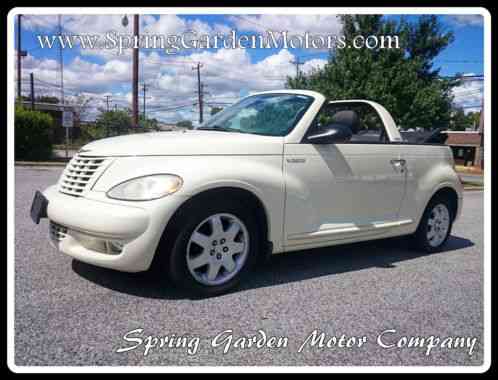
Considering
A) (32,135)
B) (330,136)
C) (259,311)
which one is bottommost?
(259,311)

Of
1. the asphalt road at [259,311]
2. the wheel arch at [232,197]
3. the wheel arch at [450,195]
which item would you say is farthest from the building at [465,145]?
the wheel arch at [232,197]

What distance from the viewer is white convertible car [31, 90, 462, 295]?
3.01 meters

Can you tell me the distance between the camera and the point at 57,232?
3355 millimetres

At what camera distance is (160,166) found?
3.08 m

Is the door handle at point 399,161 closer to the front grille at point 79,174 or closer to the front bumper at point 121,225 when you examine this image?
the front bumper at point 121,225

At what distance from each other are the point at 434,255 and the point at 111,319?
3.84m

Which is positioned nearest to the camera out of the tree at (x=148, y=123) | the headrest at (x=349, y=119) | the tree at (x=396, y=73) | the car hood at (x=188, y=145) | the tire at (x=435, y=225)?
the car hood at (x=188, y=145)

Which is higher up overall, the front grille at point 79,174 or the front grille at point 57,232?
the front grille at point 79,174

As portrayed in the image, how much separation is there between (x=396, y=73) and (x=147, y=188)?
1076 cm

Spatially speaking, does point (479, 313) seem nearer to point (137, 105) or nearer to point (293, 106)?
point (293, 106)

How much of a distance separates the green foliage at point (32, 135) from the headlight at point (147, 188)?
51.0 feet

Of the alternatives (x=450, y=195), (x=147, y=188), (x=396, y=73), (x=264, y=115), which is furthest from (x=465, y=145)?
(x=147, y=188)

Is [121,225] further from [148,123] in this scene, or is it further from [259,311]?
[148,123]

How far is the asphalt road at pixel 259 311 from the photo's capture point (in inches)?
97.0
